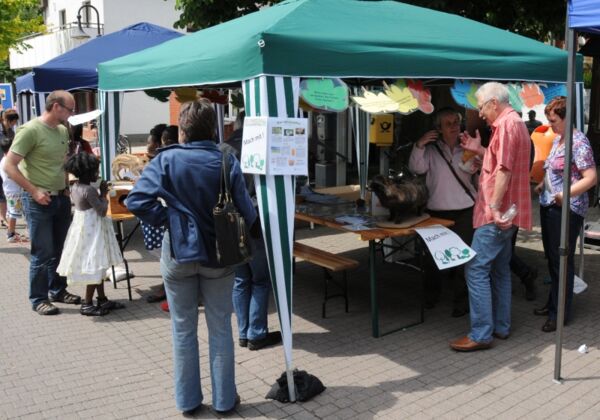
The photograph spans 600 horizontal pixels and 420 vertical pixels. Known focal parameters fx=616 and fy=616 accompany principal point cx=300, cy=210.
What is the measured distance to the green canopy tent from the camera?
11.9 ft

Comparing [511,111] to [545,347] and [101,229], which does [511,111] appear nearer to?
[545,347]

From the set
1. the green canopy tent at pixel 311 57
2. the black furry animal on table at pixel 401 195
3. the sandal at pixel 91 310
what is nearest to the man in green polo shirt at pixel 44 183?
the sandal at pixel 91 310

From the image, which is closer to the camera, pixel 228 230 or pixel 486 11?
pixel 228 230

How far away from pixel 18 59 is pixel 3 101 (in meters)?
16.8

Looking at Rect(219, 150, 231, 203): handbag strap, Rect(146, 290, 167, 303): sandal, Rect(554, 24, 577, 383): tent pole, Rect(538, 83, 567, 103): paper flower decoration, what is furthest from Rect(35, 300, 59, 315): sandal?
Rect(538, 83, 567, 103): paper flower decoration

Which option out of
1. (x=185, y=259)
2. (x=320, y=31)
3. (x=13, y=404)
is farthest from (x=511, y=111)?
(x=13, y=404)

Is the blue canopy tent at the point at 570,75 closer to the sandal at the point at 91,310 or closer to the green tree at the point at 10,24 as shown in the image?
the sandal at the point at 91,310

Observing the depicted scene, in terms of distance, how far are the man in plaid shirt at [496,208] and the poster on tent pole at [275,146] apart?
136cm

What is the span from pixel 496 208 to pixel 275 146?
160cm

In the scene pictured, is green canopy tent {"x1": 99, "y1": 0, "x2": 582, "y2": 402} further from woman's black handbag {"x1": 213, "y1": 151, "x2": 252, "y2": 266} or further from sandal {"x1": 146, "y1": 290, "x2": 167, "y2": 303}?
sandal {"x1": 146, "y1": 290, "x2": 167, "y2": 303}

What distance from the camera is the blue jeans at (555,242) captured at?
468 cm

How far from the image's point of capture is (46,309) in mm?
Result: 5387

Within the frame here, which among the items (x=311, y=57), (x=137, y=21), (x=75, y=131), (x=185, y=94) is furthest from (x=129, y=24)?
(x=311, y=57)

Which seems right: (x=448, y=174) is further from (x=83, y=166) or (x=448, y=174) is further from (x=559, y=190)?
(x=83, y=166)
